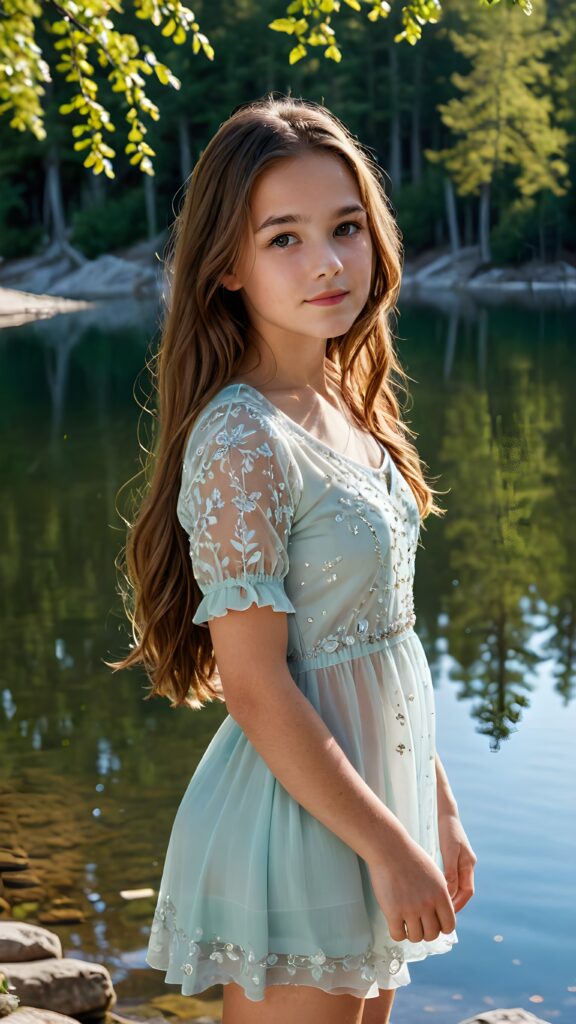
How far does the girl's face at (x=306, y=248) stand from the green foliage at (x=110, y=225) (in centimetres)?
4276

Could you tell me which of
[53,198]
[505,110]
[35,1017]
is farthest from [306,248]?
[53,198]

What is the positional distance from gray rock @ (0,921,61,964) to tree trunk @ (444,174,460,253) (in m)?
39.1

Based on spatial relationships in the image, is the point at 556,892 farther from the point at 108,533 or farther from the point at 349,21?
the point at 349,21

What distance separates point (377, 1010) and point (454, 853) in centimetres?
25

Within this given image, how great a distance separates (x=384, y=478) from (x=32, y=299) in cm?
480

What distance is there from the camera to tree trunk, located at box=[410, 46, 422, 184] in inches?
1731

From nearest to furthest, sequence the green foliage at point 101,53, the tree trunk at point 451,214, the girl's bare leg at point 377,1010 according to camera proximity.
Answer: the girl's bare leg at point 377,1010 → the green foliage at point 101,53 → the tree trunk at point 451,214

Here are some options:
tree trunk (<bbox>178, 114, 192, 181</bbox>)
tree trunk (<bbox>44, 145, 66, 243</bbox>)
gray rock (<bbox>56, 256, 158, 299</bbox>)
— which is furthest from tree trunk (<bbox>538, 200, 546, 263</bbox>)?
tree trunk (<bbox>44, 145, 66, 243</bbox>)

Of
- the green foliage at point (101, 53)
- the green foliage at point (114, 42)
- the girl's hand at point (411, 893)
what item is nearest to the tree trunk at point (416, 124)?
the green foliage at point (114, 42)

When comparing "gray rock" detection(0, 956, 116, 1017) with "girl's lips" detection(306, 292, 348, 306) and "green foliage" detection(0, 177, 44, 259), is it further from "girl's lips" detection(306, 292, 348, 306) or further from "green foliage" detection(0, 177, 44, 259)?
"green foliage" detection(0, 177, 44, 259)

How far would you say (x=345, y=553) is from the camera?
5.63ft

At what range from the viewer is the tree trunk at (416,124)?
4397cm

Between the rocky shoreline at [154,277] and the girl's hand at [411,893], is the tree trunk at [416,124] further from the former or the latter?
the girl's hand at [411,893]

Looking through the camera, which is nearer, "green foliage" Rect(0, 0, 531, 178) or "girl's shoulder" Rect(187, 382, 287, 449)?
"girl's shoulder" Rect(187, 382, 287, 449)
